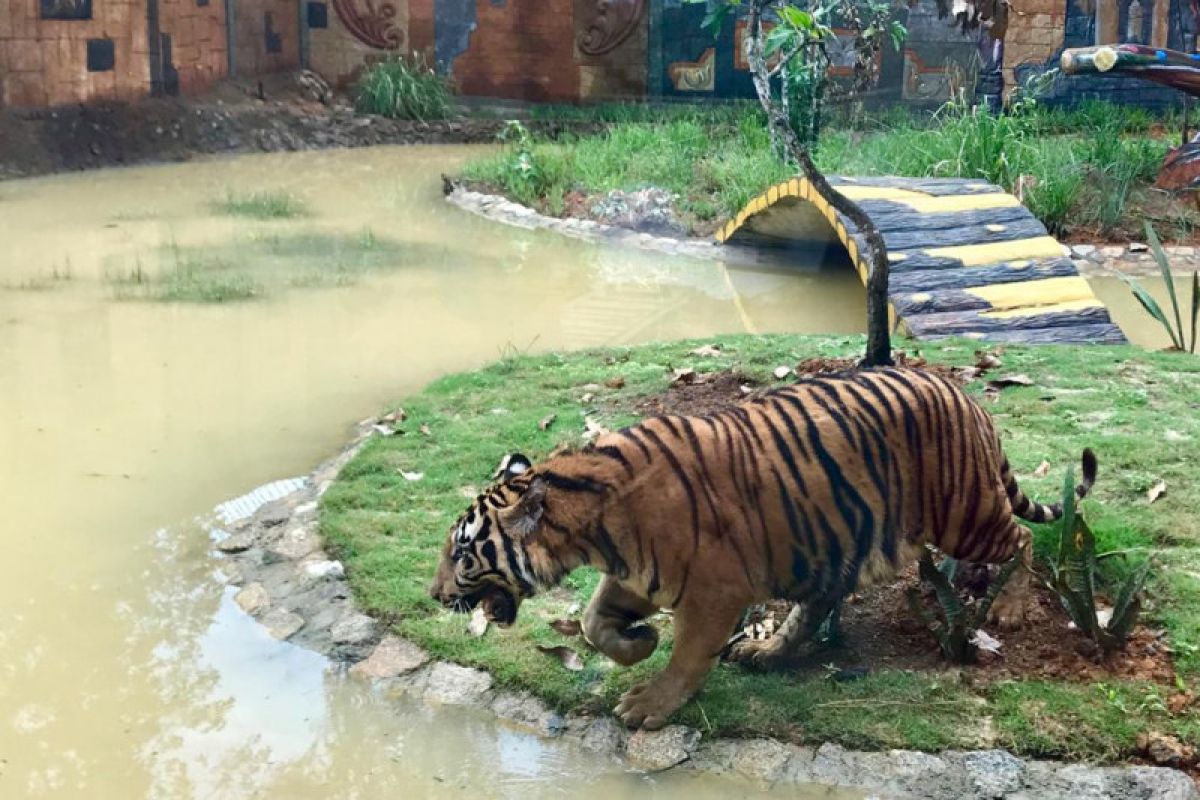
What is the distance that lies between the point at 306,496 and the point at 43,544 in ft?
3.52

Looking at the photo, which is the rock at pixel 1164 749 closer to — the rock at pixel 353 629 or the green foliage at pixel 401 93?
the rock at pixel 353 629

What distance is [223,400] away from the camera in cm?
747

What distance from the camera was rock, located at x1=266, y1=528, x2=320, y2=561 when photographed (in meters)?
5.37

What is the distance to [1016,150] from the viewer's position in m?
11.7

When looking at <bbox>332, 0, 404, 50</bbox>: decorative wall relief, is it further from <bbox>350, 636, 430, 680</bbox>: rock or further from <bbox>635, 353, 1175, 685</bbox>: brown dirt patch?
<bbox>635, 353, 1175, 685</bbox>: brown dirt patch

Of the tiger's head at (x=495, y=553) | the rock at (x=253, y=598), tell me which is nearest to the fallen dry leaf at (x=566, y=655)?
the tiger's head at (x=495, y=553)

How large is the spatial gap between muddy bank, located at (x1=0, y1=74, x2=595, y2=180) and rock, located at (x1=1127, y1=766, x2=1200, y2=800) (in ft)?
44.6

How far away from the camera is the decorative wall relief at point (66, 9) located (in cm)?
1555

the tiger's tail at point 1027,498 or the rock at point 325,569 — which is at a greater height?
the tiger's tail at point 1027,498

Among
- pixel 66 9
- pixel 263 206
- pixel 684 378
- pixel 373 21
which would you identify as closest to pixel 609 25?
pixel 373 21

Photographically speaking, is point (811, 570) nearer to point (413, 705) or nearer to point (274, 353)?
point (413, 705)

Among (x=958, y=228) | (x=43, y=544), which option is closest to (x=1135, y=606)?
(x=43, y=544)

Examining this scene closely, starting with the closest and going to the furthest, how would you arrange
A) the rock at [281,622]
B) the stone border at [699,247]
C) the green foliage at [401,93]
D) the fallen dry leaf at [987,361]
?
the rock at [281,622]
the fallen dry leaf at [987,361]
the stone border at [699,247]
the green foliage at [401,93]

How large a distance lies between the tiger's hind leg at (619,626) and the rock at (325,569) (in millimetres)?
1369
